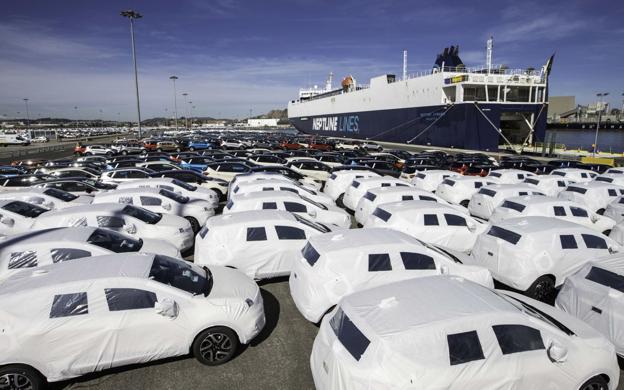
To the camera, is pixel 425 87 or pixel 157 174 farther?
pixel 425 87

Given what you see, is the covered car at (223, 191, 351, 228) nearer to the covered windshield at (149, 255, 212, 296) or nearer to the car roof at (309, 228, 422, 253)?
the car roof at (309, 228, 422, 253)

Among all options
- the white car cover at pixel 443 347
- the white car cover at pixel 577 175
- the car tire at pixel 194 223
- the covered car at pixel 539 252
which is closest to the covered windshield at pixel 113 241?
the car tire at pixel 194 223

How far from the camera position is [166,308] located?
209 inches

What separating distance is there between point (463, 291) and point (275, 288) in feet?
15.0

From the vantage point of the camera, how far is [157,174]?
55.7 ft

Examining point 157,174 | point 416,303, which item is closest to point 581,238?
point 416,303

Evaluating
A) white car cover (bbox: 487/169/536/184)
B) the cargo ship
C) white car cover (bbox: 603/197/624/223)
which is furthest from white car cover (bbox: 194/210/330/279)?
the cargo ship

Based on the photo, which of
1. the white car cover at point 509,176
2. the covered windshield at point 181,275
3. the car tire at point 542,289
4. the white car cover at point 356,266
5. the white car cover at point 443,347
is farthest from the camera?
the white car cover at point 509,176

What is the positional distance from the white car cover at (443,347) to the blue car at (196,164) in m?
17.6

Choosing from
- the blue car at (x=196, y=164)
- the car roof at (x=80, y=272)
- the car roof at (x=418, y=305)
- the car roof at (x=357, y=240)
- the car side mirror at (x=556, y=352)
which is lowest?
the car side mirror at (x=556, y=352)

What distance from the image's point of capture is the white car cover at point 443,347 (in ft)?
13.3

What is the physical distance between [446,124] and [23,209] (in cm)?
4422

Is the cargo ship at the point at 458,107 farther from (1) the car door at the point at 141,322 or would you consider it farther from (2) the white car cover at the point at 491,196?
(1) the car door at the point at 141,322

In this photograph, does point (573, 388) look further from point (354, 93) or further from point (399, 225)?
point (354, 93)
